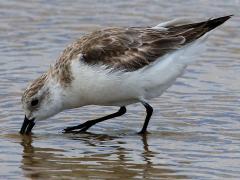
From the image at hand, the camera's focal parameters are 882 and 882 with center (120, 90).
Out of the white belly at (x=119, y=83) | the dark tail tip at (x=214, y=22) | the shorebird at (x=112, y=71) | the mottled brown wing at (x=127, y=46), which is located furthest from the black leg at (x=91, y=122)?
the dark tail tip at (x=214, y=22)

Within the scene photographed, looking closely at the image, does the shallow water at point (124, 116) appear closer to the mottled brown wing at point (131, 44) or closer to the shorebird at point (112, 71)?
the shorebird at point (112, 71)

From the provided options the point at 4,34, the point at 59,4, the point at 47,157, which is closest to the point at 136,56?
the point at 47,157

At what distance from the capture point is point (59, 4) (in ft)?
52.1

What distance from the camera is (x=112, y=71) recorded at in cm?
995

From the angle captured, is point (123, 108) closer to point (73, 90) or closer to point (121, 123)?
point (121, 123)

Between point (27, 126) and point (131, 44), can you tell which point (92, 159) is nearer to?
point (27, 126)

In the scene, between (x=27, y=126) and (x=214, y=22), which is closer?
(x=27, y=126)

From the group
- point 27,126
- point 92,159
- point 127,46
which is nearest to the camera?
point 92,159

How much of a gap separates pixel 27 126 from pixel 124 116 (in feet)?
4.58

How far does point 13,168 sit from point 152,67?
2423 mm

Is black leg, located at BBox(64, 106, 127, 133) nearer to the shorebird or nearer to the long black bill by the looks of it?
the shorebird

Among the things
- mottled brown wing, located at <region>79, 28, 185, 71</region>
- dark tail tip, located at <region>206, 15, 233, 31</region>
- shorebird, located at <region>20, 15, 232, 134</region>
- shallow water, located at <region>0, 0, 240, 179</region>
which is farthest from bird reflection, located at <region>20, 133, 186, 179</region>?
dark tail tip, located at <region>206, 15, 233, 31</region>

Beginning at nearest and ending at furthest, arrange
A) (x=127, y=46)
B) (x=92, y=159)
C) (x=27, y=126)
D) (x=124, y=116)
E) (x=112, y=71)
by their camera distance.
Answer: (x=92, y=159) → (x=112, y=71) → (x=27, y=126) → (x=127, y=46) → (x=124, y=116)

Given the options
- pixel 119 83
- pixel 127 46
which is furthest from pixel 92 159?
pixel 127 46
